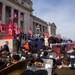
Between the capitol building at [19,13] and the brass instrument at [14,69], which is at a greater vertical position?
the capitol building at [19,13]

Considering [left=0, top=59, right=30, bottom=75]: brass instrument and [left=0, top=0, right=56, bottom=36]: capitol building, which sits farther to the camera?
[left=0, top=0, right=56, bottom=36]: capitol building

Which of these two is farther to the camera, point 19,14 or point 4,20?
point 19,14

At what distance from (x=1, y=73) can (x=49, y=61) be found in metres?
5.09

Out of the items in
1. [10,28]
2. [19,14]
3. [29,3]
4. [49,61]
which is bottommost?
[49,61]

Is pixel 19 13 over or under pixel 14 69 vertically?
over

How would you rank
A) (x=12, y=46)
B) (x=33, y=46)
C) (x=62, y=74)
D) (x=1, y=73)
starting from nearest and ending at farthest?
(x=1, y=73)
(x=62, y=74)
(x=33, y=46)
(x=12, y=46)

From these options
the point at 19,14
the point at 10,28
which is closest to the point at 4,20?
the point at 19,14

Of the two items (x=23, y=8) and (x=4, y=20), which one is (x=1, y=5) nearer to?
(x=4, y=20)

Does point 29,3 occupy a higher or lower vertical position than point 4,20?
higher

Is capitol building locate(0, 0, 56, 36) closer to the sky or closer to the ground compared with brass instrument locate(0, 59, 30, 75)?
closer to the sky

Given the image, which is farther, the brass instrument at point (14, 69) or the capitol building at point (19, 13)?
the capitol building at point (19, 13)

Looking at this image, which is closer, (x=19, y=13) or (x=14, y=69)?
(x=14, y=69)

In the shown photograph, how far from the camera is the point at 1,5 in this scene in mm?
51188

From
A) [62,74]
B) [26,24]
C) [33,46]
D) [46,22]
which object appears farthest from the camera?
[46,22]
